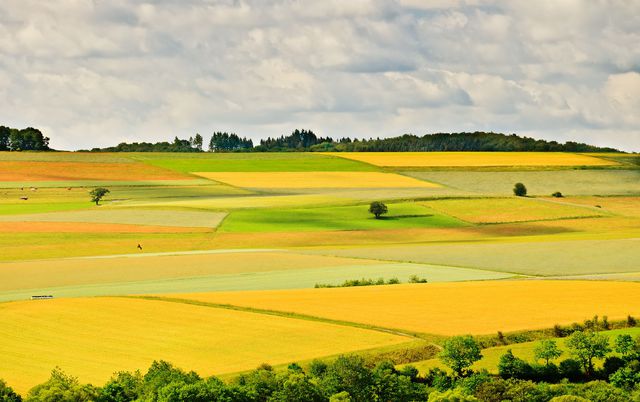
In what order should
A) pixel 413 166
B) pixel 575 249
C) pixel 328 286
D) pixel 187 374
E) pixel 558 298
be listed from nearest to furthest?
pixel 187 374 → pixel 558 298 → pixel 328 286 → pixel 575 249 → pixel 413 166

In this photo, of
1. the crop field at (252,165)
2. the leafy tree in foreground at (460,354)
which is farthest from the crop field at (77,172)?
the leafy tree in foreground at (460,354)

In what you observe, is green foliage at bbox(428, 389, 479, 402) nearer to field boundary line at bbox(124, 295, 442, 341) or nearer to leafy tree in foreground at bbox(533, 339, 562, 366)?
leafy tree in foreground at bbox(533, 339, 562, 366)

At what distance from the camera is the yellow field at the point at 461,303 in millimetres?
63688

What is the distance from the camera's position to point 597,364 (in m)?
57.1

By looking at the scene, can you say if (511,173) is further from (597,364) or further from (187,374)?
(187,374)

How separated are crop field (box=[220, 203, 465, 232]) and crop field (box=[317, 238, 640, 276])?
53.3 ft

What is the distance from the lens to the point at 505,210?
5103 inches

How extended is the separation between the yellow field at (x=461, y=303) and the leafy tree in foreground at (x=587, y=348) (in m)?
5.76

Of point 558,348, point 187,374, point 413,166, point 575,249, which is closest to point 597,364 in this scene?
point 558,348

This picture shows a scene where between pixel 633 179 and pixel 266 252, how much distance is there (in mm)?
88152

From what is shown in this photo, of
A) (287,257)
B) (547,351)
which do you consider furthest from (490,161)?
(547,351)

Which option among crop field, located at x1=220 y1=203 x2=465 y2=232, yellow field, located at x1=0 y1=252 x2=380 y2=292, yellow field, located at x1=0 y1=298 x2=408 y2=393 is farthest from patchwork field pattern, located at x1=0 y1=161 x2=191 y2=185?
yellow field, located at x1=0 y1=298 x2=408 y2=393

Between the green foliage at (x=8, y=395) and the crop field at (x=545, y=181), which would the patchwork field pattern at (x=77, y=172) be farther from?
the green foliage at (x=8, y=395)

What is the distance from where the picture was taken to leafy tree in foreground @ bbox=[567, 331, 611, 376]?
55844 mm
